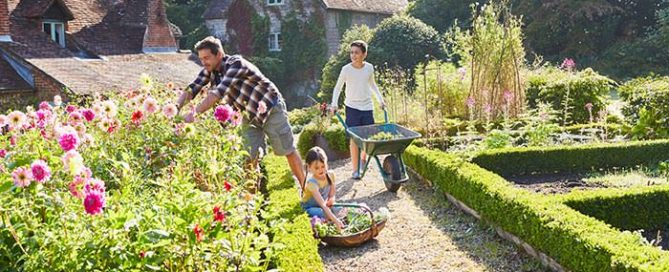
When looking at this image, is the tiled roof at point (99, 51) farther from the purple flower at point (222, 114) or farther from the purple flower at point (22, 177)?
the purple flower at point (22, 177)

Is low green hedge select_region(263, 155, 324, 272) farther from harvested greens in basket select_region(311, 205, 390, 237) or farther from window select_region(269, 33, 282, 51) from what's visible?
window select_region(269, 33, 282, 51)

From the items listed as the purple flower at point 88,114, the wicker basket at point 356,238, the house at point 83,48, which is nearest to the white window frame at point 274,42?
the house at point 83,48

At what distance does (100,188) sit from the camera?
241 cm

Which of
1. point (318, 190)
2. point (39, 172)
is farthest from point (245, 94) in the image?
point (39, 172)

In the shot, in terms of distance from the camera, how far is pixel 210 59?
18.7 feet

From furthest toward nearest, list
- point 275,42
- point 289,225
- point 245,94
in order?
point 275,42
point 245,94
point 289,225

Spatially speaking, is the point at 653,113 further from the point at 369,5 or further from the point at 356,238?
the point at 369,5

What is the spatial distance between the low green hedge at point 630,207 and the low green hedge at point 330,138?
17.0 feet

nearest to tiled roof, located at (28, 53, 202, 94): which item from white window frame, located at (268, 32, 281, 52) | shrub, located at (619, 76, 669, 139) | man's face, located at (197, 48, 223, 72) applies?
white window frame, located at (268, 32, 281, 52)

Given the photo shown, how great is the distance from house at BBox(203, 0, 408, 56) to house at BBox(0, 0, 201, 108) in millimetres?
3753

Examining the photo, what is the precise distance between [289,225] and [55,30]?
18959mm

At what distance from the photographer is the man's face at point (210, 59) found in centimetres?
566

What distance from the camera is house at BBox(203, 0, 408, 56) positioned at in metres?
29.7

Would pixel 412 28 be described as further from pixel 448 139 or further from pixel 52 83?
pixel 448 139
